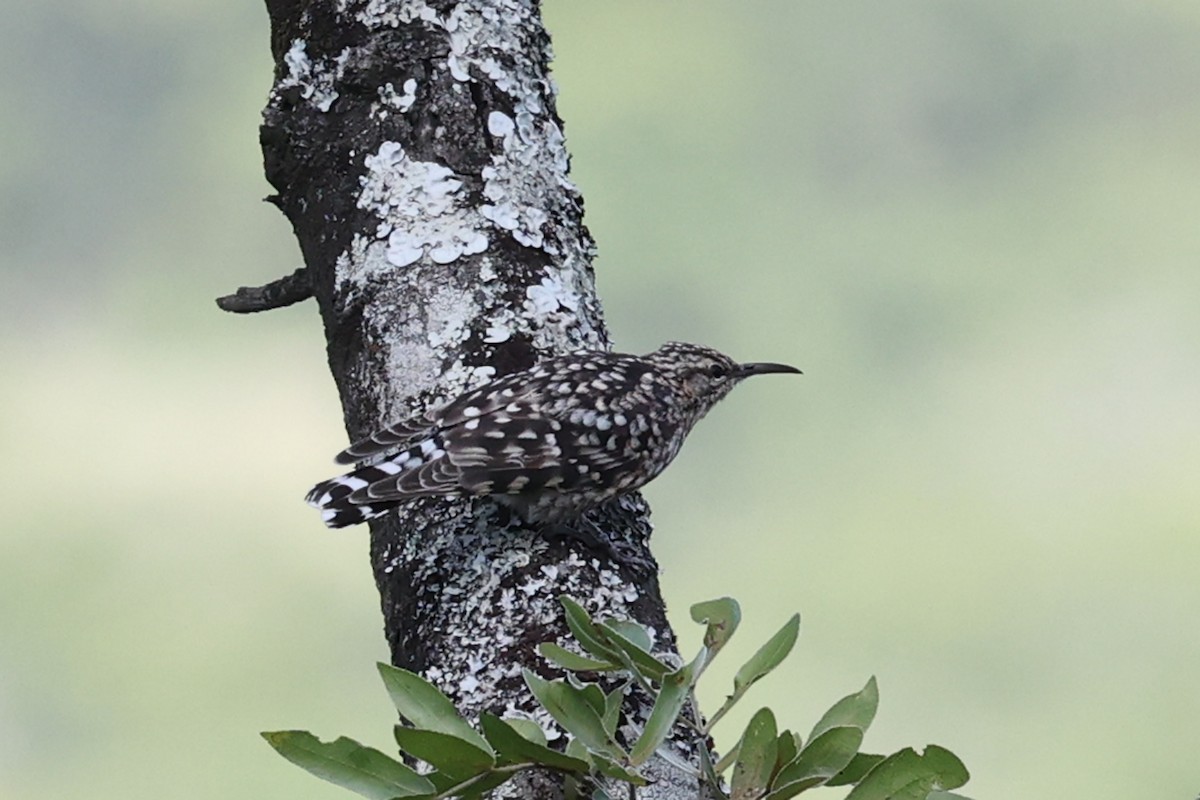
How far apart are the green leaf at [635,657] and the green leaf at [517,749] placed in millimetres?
197

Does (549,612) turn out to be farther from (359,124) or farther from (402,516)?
(359,124)

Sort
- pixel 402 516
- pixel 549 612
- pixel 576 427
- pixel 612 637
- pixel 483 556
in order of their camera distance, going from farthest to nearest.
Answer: pixel 576 427 → pixel 402 516 → pixel 483 556 → pixel 549 612 → pixel 612 637

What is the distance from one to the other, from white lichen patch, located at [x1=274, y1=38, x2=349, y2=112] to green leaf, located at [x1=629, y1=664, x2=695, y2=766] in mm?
1959

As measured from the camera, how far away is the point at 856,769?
2.37 metres

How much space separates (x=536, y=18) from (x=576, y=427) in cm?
109

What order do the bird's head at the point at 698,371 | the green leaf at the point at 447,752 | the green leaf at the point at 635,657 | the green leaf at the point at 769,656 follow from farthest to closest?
the bird's head at the point at 698,371 < the green leaf at the point at 769,656 < the green leaf at the point at 635,657 < the green leaf at the point at 447,752

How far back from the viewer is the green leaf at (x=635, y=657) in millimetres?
2465

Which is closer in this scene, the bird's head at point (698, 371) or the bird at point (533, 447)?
the bird at point (533, 447)

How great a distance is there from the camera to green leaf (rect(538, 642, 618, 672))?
255 centimetres

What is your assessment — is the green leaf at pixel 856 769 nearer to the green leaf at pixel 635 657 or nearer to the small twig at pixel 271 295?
the green leaf at pixel 635 657

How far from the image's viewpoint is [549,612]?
9.51 feet

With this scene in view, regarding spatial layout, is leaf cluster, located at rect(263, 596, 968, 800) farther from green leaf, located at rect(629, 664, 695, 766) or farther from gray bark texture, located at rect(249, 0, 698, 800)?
gray bark texture, located at rect(249, 0, 698, 800)

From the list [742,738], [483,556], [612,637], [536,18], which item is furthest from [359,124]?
[742,738]

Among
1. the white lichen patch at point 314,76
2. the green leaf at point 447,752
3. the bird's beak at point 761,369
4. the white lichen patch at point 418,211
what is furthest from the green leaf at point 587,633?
the bird's beak at point 761,369
